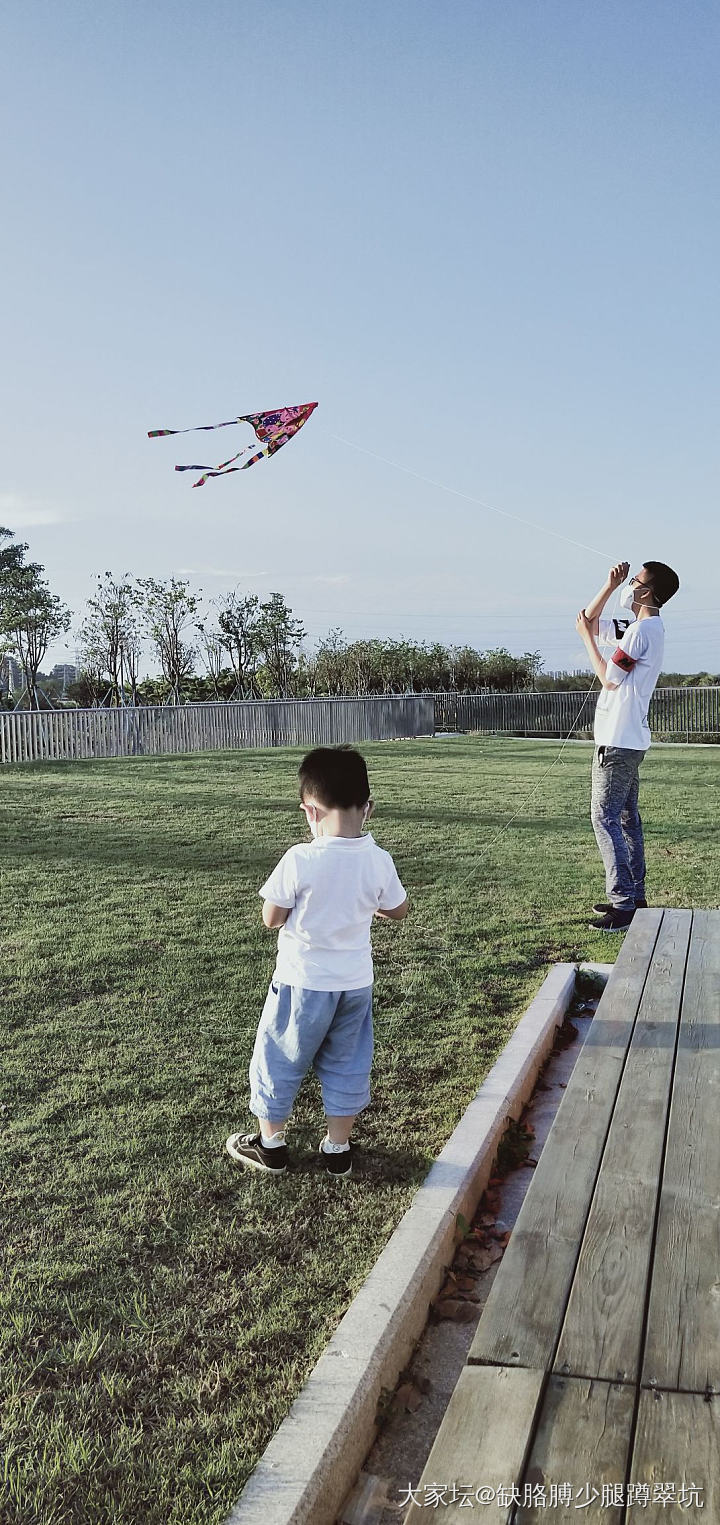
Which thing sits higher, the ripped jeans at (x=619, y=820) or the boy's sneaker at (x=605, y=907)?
the ripped jeans at (x=619, y=820)

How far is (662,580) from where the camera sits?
5648 millimetres

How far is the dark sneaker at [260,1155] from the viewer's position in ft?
10.3

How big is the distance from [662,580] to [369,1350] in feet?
14.2

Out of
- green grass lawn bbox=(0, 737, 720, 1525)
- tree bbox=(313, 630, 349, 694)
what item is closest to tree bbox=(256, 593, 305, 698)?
tree bbox=(313, 630, 349, 694)

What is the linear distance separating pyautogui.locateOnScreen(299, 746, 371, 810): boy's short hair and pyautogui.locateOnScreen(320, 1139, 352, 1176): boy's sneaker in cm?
102

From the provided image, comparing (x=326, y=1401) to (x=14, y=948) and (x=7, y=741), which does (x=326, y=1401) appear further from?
(x=7, y=741)

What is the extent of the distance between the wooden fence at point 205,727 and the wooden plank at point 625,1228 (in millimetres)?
15870

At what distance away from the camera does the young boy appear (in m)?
3.02

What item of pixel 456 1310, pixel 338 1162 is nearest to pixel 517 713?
pixel 338 1162

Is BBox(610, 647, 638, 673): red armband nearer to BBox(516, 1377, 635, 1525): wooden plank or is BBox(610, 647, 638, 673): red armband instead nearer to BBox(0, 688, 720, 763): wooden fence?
BBox(516, 1377, 635, 1525): wooden plank

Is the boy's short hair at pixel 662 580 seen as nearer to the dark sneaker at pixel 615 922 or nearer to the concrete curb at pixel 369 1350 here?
the dark sneaker at pixel 615 922

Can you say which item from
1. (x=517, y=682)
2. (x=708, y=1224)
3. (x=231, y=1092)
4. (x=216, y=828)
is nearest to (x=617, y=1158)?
(x=708, y=1224)

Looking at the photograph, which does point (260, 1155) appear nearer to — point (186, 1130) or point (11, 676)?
point (186, 1130)

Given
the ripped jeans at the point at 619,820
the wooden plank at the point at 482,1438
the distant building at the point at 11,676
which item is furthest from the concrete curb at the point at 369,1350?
the distant building at the point at 11,676
